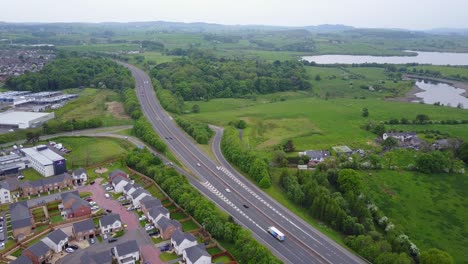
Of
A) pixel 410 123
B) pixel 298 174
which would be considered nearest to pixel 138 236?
pixel 298 174

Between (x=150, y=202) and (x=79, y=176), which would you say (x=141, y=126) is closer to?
(x=79, y=176)

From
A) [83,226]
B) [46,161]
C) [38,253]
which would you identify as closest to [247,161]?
[83,226]

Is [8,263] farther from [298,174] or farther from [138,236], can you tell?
[298,174]

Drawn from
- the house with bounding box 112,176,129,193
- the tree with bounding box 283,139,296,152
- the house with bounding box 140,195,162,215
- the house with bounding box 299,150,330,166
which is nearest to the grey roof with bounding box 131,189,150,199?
the house with bounding box 140,195,162,215

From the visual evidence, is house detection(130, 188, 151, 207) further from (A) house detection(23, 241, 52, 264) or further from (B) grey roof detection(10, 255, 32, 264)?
(B) grey roof detection(10, 255, 32, 264)

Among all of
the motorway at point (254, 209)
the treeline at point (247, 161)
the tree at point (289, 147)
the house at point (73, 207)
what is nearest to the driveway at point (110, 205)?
the house at point (73, 207)

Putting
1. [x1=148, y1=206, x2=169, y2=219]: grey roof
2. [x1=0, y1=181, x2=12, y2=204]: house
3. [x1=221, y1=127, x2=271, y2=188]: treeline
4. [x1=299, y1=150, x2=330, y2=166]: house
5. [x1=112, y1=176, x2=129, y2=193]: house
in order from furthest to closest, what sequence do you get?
[x1=299, y1=150, x2=330, y2=166]: house → [x1=221, y1=127, x2=271, y2=188]: treeline → [x1=112, y1=176, x2=129, y2=193]: house → [x1=0, y1=181, x2=12, y2=204]: house → [x1=148, y1=206, x2=169, y2=219]: grey roof

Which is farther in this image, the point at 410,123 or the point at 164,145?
the point at 410,123

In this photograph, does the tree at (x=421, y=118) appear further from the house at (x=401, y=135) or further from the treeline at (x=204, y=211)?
the treeline at (x=204, y=211)
